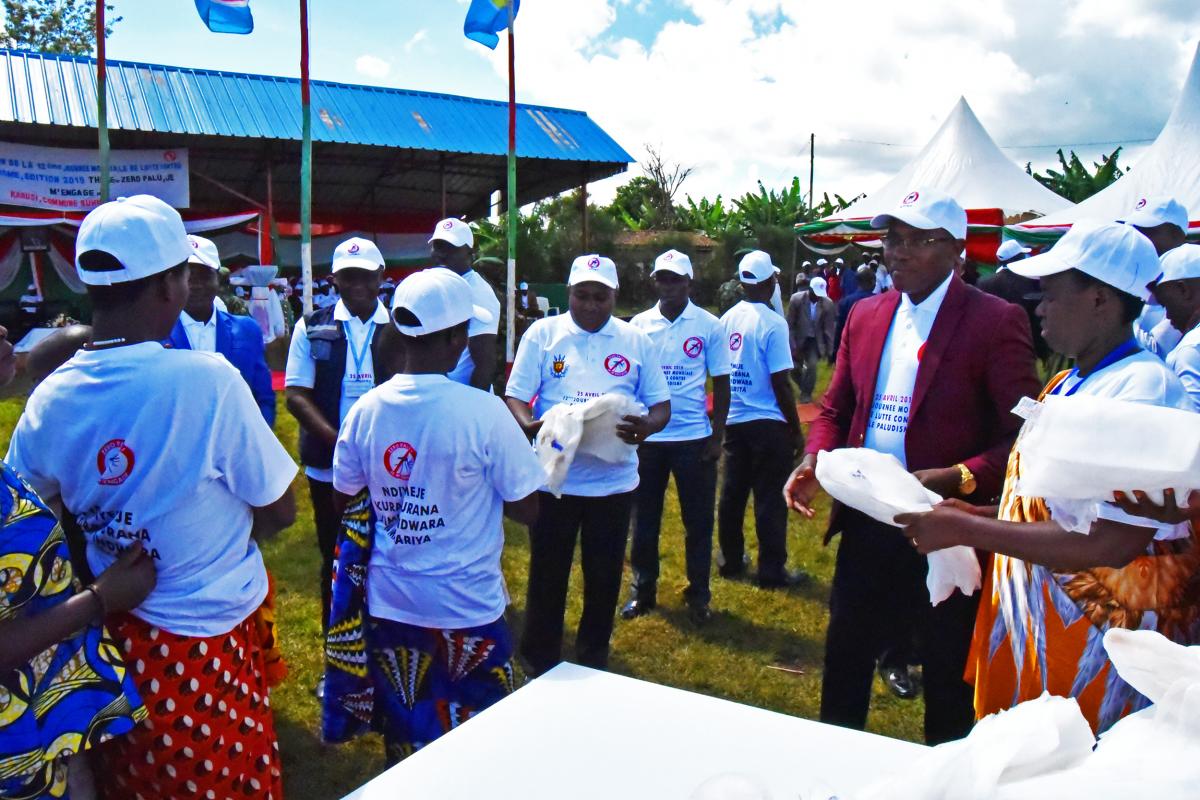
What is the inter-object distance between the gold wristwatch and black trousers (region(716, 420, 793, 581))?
280 cm

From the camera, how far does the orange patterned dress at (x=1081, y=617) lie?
2.03m

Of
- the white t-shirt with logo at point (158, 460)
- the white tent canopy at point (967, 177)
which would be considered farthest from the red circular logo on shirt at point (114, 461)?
the white tent canopy at point (967, 177)

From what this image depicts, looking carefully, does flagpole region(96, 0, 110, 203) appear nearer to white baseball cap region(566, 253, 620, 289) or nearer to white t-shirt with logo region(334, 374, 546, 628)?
white baseball cap region(566, 253, 620, 289)

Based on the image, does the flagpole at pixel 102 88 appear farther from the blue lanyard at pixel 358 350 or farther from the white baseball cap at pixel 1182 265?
the white baseball cap at pixel 1182 265

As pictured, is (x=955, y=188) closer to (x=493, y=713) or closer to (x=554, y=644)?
(x=554, y=644)

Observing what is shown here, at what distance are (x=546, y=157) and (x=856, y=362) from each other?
14006mm

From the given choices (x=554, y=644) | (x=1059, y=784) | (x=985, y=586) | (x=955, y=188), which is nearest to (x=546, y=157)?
(x=955, y=188)

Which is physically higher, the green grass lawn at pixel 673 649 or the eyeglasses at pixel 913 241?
the eyeglasses at pixel 913 241

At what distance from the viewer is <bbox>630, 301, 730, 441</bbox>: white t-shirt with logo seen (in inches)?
198

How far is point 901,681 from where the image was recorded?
4.37 m

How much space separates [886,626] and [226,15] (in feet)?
29.3

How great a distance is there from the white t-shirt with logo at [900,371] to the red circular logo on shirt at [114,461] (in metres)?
2.26

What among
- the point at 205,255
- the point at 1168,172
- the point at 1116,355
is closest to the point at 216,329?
the point at 205,255

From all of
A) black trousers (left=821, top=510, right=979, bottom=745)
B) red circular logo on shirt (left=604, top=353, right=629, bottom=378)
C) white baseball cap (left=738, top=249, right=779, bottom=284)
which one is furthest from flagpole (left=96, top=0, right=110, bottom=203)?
black trousers (left=821, top=510, right=979, bottom=745)
